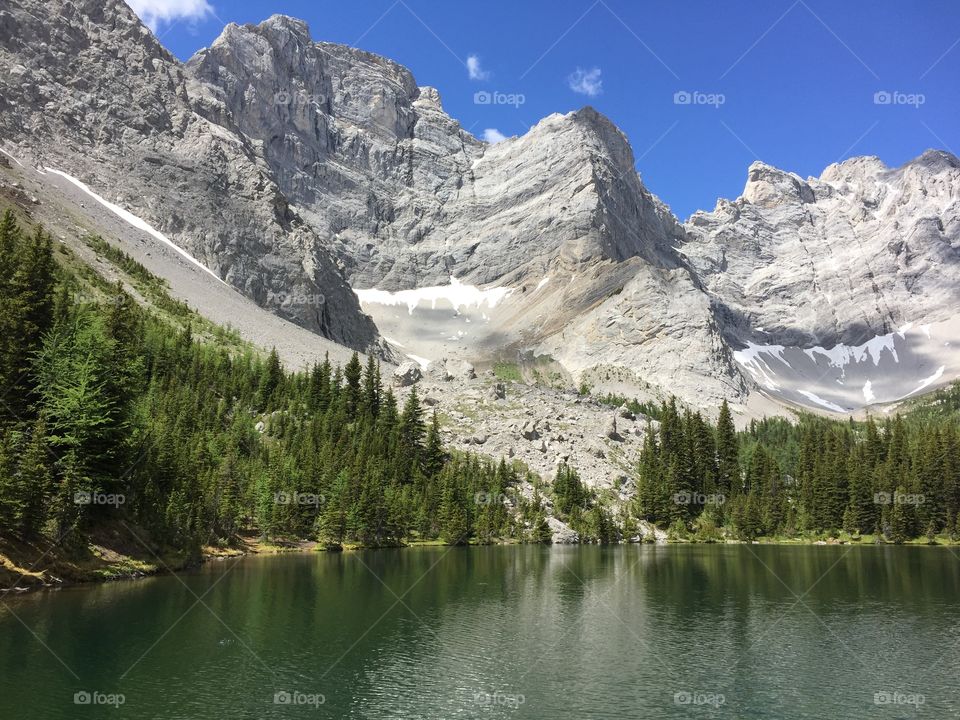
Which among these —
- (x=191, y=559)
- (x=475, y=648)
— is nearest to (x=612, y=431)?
(x=191, y=559)

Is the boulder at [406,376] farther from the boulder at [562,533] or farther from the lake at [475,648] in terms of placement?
the lake at [475,648]

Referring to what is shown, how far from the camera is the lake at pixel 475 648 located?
26656mm

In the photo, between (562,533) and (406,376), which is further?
(406,376)

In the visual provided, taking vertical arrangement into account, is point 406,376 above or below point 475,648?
above

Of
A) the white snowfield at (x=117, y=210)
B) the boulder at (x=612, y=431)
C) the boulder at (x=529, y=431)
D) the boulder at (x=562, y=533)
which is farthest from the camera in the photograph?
the white snowfield at (x=117, y=210)

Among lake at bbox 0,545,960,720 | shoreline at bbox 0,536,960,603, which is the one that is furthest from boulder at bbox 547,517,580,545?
lake at bbox 0,545,960,720

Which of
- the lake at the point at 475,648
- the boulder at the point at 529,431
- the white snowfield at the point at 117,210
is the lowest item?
the lake at the point at 475,648

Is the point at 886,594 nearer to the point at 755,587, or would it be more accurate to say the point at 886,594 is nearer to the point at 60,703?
the point at 755,587

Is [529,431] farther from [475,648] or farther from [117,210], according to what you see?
[117,210]

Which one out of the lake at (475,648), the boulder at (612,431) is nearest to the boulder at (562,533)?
the boulder at (612,431)

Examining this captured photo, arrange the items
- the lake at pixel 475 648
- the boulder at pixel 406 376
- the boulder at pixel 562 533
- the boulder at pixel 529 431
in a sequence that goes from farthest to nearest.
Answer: the boulder at pixel 406 376 → the boulder at pixel 529 431 → the boulder at pixel 562 533 → the lake at pixel 475 648

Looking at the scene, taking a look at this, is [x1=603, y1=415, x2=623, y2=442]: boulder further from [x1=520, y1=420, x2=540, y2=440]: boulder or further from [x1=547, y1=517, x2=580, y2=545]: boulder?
[x1=547, y1=517, x2=580, y2=545]: boulder

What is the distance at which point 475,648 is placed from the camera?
A: 35625mm

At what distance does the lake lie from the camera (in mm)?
26656
